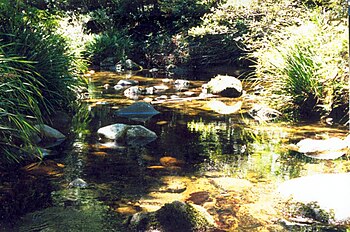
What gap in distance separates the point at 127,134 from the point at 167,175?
1.48m

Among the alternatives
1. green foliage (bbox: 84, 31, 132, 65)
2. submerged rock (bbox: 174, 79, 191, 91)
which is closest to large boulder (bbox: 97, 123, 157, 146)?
Answer: submerged rock (bbox: 174, 79, 191, 91)

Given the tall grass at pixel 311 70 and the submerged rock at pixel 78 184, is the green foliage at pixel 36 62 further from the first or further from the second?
the tall grass at pixel 311 70

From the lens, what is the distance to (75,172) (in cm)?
455

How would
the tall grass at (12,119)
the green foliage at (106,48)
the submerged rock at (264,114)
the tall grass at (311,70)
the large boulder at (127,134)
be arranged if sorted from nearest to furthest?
1. the tall grass at (12,119)
2. the large boulder at (127,134)
3. the tall grass at (311,70)
4. the submerged rock at (264,114)
5. the green foliage at (106,48)

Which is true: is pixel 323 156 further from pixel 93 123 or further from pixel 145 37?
pixel 145 37

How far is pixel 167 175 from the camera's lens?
4523 mm

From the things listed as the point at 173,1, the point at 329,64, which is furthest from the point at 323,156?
the point at 173,1

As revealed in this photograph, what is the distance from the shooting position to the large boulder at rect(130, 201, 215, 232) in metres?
3.19

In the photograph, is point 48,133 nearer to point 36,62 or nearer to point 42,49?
point 36,62

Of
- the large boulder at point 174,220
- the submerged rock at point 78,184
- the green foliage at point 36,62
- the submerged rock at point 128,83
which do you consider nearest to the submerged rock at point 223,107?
the green foliage at point 36,62

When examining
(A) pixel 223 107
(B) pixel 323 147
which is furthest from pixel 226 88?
(B) pixel 323 147

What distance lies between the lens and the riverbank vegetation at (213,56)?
5.08 metres

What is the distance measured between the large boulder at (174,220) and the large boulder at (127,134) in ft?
8.23

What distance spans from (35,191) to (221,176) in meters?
1.66
